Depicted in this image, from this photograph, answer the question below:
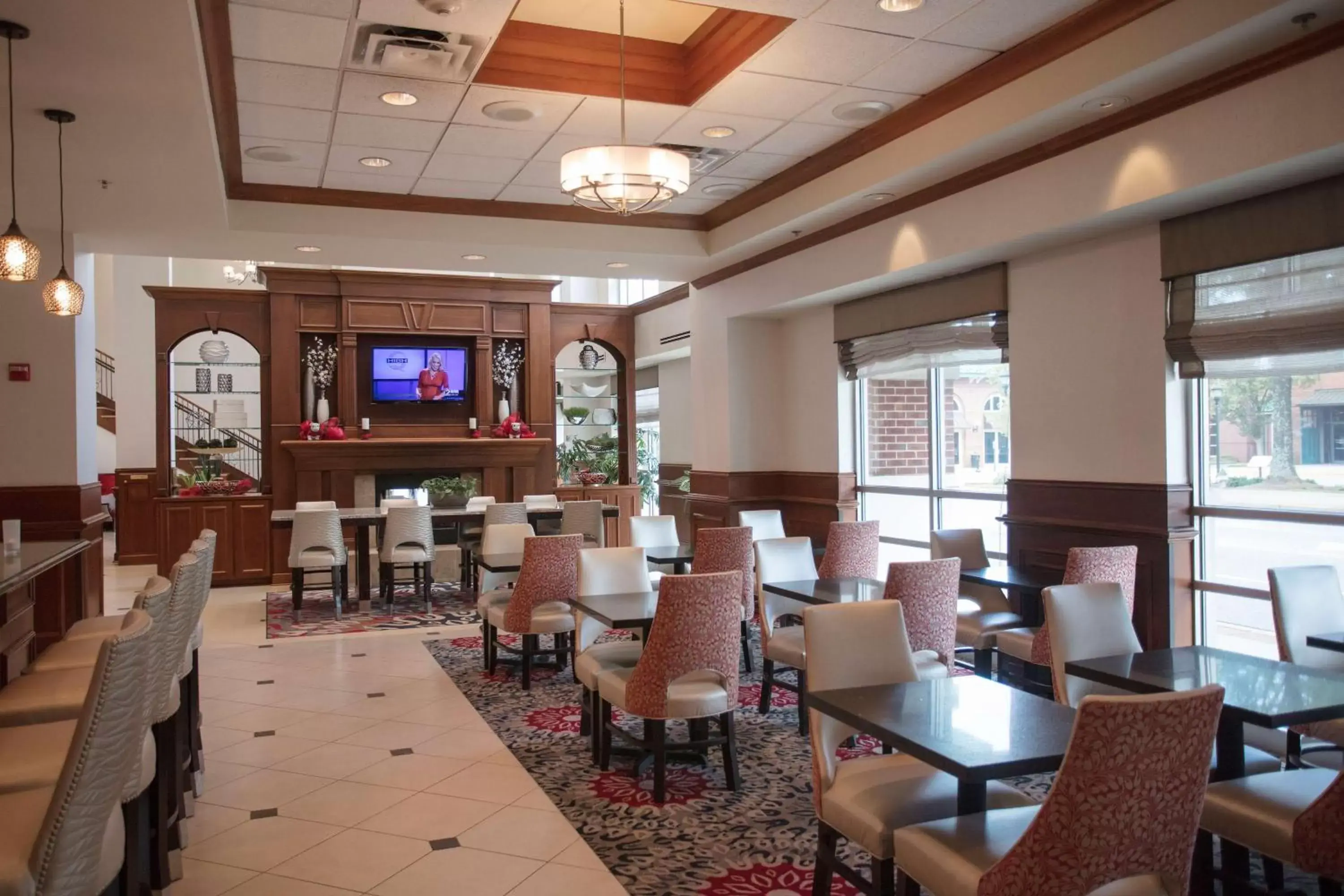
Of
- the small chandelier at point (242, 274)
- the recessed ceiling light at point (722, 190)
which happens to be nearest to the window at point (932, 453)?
the recessed ceiling light at point (722, 190)

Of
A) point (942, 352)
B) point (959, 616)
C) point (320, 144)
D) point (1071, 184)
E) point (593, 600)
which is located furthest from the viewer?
point (942, 352)

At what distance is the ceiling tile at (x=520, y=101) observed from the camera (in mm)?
5367

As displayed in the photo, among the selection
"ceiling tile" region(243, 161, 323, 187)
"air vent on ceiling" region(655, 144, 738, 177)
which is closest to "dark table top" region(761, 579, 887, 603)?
"air vent on ceiling" region(655, 144, 738, 177)

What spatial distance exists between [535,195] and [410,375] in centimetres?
427

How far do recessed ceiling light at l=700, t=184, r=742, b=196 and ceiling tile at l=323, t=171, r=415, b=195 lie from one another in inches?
84.6

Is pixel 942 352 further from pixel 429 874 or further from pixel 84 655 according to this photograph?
pixel 84 655

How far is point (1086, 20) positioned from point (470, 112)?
128 inches

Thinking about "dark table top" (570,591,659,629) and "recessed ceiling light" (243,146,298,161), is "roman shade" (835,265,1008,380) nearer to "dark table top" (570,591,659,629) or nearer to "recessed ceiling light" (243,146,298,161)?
"dark table top" (570,591,659,629)

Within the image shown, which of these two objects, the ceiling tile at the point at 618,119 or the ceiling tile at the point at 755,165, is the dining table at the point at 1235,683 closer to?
the ceiling tile at the point at 618,119

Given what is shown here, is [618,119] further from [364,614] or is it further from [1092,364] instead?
[364,614]

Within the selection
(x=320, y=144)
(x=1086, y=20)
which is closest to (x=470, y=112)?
(x=320, y=144)

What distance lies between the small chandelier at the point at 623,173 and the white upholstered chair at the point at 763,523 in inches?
116

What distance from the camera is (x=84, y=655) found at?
3.87m

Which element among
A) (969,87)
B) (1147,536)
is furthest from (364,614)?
(969,87)
